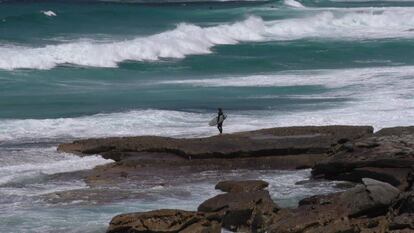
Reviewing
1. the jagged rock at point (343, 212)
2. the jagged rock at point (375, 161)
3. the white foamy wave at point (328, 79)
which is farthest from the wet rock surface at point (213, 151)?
the white foamy wave at point (328, 79)

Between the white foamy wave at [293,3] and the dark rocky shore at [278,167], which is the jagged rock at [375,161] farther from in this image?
the white foamy wave at [293,3]

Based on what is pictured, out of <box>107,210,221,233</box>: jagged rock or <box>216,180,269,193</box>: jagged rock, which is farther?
<box>216,180,269,193</box>: jagged rock

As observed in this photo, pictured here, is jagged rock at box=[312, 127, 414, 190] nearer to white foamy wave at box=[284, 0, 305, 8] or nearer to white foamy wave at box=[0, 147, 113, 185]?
white foamy wave at box=[0, 147, 113, 185]

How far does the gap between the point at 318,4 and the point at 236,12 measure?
19.5m

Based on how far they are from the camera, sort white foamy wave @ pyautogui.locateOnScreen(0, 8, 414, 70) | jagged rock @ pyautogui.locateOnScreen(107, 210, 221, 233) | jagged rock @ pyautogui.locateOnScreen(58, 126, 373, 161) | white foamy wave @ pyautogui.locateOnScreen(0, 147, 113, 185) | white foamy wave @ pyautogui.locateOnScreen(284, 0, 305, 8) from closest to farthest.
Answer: jagged rock @ pyautogui.locateOnScreen(107, 210, 221, 233)
white foamy wave @ pyautogui.locateOnScreen(0, 147, 113, 185)
jagged rock @ pyautogui.locateOnScreen(58, 126, 373, 161)
white foamy wave @ pyautogui.locateOnScreen(0, 8, 414, 70)
white foamy wave @ pyautogui.locateOnScreen(284, 0, 305, 8)

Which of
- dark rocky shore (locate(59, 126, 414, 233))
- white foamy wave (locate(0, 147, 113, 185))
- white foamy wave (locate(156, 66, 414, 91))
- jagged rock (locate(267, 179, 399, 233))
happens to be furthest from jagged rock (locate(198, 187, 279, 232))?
white foamy wave (locate(156, 66, 414, 91))

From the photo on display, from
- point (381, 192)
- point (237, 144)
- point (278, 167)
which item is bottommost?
point (278, 167)

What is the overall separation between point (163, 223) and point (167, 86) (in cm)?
Result: 2295

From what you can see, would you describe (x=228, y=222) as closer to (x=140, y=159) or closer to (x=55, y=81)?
(x=140, y=159)

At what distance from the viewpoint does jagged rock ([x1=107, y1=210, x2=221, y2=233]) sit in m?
16.7

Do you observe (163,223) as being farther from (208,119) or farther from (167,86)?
(167,86)

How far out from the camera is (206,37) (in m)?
64.2

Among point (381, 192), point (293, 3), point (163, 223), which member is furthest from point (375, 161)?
point (293, 3)

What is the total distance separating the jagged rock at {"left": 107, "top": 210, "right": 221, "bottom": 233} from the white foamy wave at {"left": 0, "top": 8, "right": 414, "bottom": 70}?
2942cm
